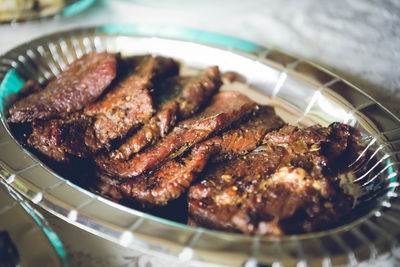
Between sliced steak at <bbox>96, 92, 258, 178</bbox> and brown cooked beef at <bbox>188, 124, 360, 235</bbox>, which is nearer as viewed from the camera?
brown cooked beef at <bbox>188, 124, 360, 235</bbox>

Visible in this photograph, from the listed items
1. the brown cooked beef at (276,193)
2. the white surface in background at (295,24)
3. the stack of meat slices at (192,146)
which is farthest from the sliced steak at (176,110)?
the white surface in background at (295,24)

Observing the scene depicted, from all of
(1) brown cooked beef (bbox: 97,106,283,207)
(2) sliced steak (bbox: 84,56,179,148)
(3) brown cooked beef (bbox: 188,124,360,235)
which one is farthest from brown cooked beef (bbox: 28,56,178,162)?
(3) brown cooked beef (bbox: 188,124,360,235)

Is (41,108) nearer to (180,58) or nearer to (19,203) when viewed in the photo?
(19,203)

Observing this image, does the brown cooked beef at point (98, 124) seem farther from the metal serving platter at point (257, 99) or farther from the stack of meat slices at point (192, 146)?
the metal serving platter at point (257, 99)

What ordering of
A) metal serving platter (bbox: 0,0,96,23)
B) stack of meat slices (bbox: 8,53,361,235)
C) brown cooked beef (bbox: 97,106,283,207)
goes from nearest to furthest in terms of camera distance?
1. stack of meat slices (bbox: 8,53,361,235)
2. brown cooked beef (bbox: 97,106,283,207)
3. metal serving platter (bbox: 0,0,96,23)

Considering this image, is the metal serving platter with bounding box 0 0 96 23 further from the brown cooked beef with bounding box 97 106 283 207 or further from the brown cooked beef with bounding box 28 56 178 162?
the brown cooked beef with bounding box 97 106 283 207
